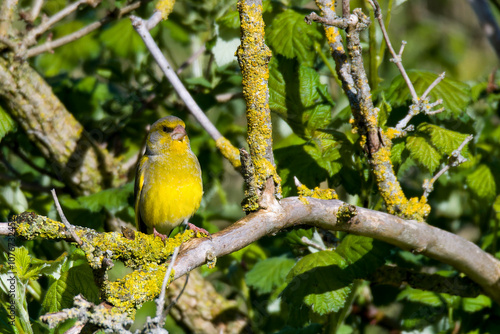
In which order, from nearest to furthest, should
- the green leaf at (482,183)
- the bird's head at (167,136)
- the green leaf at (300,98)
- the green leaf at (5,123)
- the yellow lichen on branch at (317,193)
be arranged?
the yellow lichen on branch at (317,193) < the green leaf at (300,98) < the green leaf at (5,123) < the bird's head at (167,136) < the green leaf at (482,183)

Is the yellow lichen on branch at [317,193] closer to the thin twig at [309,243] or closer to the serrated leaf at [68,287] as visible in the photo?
the thin twig at [309,243]

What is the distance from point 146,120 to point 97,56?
1.26 meters

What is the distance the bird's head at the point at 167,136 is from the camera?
3045 mm

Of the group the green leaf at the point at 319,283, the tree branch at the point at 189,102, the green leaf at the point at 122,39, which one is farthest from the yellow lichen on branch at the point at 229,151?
the green leaf at the point at 122,39

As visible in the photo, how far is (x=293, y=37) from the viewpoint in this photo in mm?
2812

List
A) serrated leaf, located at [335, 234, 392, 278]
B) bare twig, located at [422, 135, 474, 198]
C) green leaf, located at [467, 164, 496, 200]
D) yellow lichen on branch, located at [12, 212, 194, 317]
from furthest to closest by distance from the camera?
1. green leaf, located at [467, 164, 496, 200]
2. serrated leaf, located at [335, 234, 392, 278]
3. bare twig, located at [422, 135, 474, 198]
4. yellow lichen on branch, located at [12, 212, 194, 317]

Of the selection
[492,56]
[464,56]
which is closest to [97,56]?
[464,56]

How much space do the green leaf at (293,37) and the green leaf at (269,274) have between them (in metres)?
1.11

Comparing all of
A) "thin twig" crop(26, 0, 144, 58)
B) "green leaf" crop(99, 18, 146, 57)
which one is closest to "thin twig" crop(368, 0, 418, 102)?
"thin twig" crop(26, 0, 144, 58)

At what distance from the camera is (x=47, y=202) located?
339cm

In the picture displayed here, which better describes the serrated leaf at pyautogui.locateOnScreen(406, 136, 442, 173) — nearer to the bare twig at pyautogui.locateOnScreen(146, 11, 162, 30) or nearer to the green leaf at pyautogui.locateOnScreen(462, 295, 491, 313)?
the green leaf at pyautogui.locateOnScreen(462, 295, 491, 313)

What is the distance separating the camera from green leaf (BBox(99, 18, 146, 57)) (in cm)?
408

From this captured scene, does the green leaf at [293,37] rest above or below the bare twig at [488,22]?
above

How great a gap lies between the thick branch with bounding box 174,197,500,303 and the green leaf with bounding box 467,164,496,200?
0.62m
